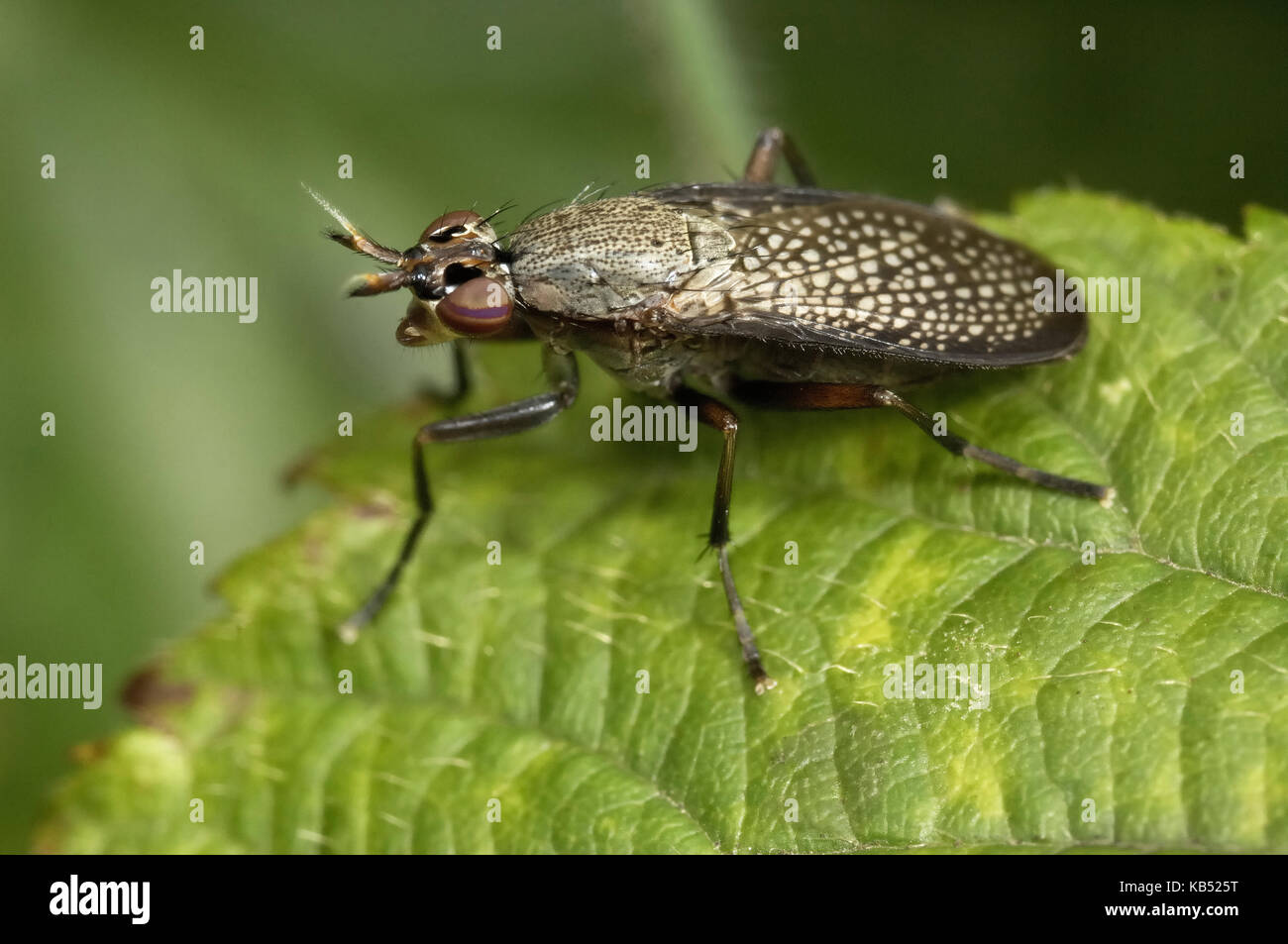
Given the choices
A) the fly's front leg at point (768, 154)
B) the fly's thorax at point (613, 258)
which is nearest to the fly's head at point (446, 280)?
the fly's thorax at point (613, 258)

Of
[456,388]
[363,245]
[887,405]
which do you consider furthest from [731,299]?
[456,388]

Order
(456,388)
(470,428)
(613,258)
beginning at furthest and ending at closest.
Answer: (456,388), (470,428), (613,258)

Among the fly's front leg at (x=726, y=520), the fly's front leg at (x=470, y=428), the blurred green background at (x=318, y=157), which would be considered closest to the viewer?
the fly's front leg at (x=726, y=520)

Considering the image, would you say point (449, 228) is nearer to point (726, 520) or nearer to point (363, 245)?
point (363, 245)

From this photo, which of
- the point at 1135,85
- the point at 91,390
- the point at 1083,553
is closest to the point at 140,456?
the point at 91,390

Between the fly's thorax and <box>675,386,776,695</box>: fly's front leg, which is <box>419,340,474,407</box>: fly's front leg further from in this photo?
<box>675,386,776,695</box>: fly's front leg

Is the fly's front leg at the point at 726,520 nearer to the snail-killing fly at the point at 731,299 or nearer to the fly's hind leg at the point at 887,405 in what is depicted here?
the snail-killing fly at the point at 731,299

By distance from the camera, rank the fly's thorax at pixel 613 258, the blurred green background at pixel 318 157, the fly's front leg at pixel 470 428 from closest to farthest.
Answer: the fly's thorax at pixel 613 258 < the fly's front leg at pixel 470 428 < the blurred green background at pixel 318 157

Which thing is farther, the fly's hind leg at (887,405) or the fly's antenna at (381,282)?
the fly's antenna at (381,282)
